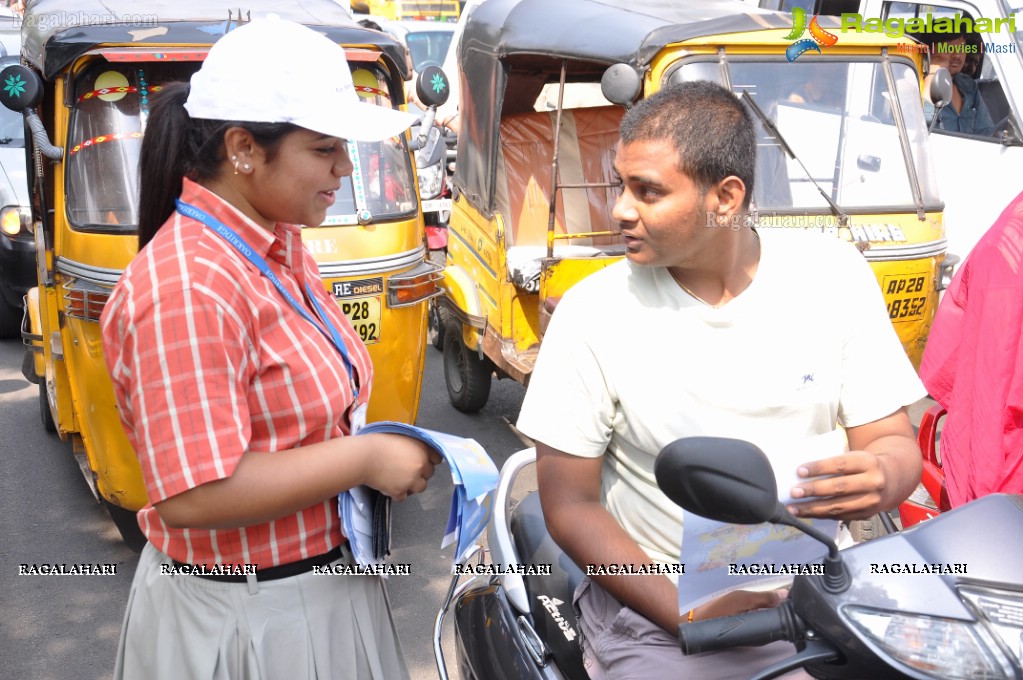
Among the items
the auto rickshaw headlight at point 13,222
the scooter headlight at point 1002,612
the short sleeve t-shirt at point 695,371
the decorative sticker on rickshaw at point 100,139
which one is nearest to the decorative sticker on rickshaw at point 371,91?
the decorative sticker on rickshaw at point 100,139

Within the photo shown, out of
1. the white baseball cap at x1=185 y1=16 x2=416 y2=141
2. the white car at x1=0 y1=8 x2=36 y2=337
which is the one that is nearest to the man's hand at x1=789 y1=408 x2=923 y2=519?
the white baseball cap at x1=185 y1=16 x2=416 y2=141

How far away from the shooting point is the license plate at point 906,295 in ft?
17.1

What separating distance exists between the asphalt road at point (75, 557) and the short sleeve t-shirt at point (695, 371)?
1.94 m

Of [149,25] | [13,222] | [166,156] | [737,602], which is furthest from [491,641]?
[13,222]

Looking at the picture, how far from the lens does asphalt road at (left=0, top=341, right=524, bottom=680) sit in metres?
3.90

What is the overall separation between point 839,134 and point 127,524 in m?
4.02

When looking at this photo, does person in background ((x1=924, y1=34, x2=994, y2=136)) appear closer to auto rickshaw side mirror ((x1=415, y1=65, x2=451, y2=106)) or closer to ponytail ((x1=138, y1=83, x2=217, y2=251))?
auto rickshaw side mirror ((x1=415, y1=65, x2=451, y2=106))

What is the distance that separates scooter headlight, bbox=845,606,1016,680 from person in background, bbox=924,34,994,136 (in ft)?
22.5

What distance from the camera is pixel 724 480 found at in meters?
1.43

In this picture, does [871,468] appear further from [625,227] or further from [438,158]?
[438,158]

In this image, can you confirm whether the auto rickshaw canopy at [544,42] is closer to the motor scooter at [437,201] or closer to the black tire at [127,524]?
the motor scooter at [437,201]

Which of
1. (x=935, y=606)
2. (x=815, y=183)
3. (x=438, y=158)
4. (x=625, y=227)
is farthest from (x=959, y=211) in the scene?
(x=935, y=606)

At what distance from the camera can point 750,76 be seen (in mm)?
5176

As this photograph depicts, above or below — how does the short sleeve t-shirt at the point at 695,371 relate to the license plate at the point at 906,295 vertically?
above
